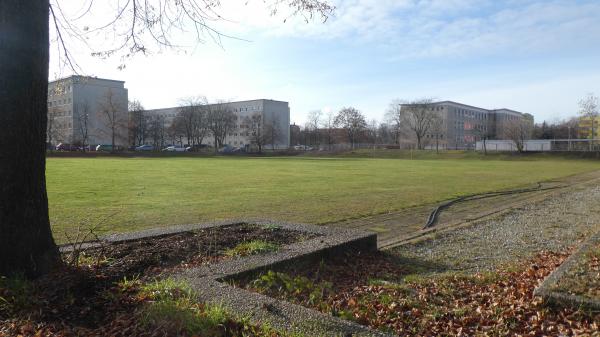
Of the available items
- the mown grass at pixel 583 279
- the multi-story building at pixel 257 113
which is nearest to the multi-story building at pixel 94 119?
the multi-story building at pixel 257 113

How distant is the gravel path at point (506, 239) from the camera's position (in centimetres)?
778

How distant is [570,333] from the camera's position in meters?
4.11

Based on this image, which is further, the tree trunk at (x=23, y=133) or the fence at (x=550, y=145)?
the fence at (x=550, y=145)

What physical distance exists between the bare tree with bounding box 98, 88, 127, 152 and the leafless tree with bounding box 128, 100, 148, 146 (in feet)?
9.34

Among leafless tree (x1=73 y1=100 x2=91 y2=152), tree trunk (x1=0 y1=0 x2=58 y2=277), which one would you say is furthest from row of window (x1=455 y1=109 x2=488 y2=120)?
tree trunk (x1=0 y1=0 x2=58 y2=277)

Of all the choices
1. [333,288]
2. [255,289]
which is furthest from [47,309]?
[333,288]

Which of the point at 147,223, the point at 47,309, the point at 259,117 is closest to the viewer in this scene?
the point at 47,309

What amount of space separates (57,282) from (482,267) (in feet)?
19.1

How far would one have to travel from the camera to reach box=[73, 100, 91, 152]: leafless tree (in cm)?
8623

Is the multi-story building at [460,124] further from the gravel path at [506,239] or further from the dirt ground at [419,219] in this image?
the gravel path at [506,239]

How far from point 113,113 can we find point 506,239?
279ft

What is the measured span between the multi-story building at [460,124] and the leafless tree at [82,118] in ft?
239

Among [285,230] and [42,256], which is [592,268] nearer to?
[285,230]

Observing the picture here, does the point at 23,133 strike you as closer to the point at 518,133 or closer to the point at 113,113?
the point at 113,113
